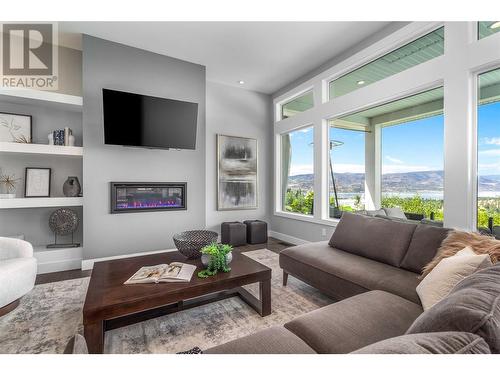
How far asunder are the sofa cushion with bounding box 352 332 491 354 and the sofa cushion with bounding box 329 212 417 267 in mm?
1657

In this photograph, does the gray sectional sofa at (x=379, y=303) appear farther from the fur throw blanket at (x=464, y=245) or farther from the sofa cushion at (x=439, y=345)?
the fur throw blanket at (x=464, y=245)

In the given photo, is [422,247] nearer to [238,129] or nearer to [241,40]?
[241,40]

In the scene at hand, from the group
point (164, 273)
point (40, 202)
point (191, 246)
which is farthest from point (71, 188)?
point (164, 273)

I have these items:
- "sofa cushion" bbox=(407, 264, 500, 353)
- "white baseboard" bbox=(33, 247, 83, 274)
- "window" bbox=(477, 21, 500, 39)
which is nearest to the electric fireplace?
"white baseboard" bbox=(33, 247, 83, 274)

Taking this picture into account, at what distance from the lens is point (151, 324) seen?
1.89 m

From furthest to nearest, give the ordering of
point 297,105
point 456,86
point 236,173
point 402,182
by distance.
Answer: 1. point 236,173
2. point 297,105
3. point 402,182
4. point 456,86

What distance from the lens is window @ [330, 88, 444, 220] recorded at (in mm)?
2668

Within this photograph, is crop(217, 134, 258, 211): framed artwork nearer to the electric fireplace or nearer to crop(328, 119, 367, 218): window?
the electric fireplace

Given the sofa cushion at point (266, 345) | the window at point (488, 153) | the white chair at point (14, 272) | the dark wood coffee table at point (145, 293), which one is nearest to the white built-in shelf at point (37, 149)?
the white chair at point (14, 272)

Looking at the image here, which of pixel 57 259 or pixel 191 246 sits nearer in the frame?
pixel 191 246

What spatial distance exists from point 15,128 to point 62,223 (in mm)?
1409
